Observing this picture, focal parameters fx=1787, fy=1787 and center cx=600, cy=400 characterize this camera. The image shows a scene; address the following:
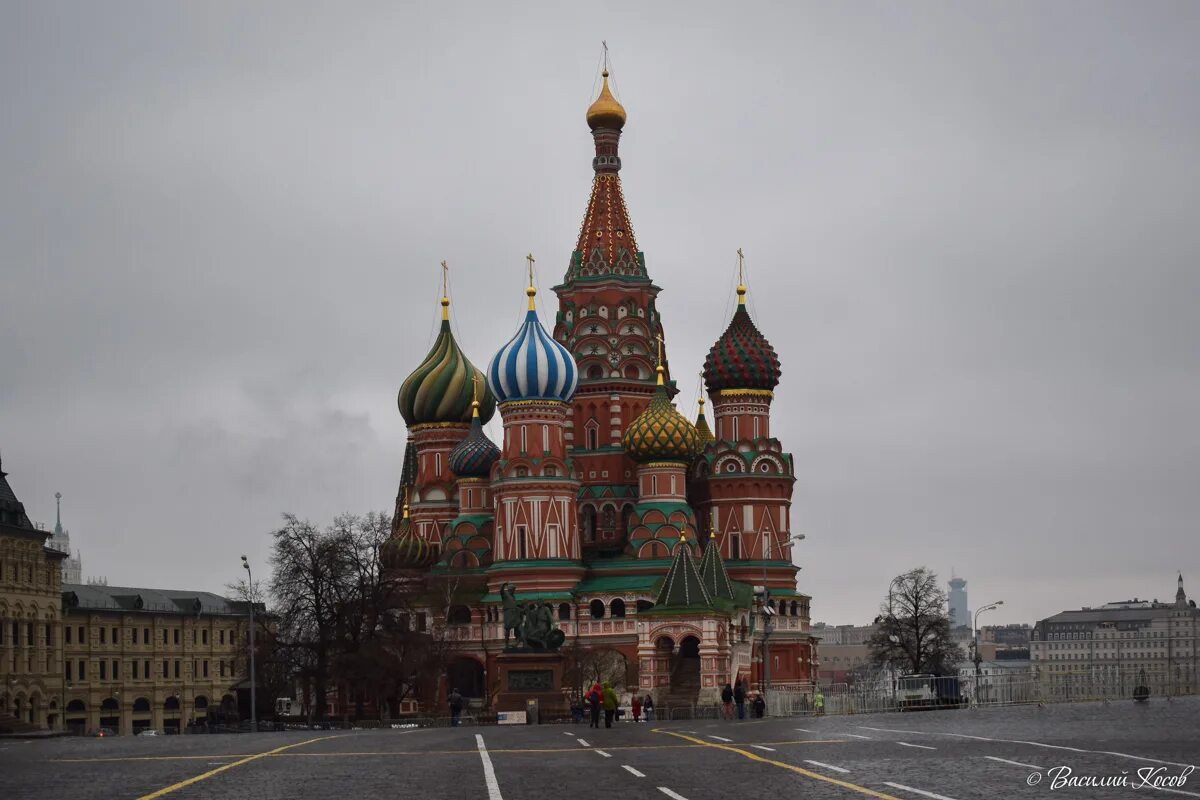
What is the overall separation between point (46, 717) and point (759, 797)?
81262 mm

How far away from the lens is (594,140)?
9662cm

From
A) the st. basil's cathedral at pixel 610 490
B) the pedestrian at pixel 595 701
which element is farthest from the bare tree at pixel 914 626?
the pedestrian at pixel 595 701

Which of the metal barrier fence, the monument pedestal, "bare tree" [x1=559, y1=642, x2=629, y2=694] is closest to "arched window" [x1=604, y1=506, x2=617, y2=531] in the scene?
"bare tree" [x1=559, y1=642, x2=629, y2=694]

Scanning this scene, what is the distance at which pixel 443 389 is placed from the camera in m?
93.9

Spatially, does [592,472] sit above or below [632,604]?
above

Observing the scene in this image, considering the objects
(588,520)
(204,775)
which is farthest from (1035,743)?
(588,520)

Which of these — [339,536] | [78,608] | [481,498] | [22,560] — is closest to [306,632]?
[339,536]

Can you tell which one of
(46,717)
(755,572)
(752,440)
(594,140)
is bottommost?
(46,717)

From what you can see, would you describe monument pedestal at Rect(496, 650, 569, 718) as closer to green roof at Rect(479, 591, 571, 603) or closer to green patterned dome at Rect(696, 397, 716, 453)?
green roof at Rect(479, 591, 571, 603)

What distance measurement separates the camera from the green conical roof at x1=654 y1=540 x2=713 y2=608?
79.1 meters

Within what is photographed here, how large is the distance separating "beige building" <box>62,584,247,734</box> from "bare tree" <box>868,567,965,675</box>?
1394 inches

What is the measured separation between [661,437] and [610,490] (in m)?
5.75

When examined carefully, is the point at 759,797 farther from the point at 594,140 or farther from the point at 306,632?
the point at 594,140

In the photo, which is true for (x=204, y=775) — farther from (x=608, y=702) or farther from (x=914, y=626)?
(x=914, y=626)
